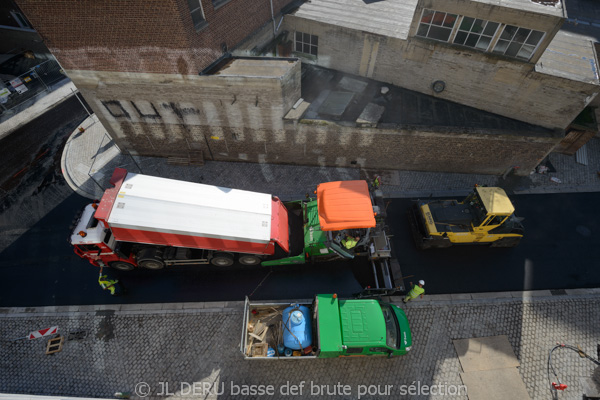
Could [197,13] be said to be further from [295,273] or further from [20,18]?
[20,18]

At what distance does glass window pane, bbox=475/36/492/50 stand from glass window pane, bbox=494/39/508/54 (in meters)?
0.41

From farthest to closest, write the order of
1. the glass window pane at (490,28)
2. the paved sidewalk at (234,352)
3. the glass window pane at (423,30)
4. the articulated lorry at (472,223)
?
1. the glass window pane at (423,30)
2. the glass window pane at (490,28)
3. the articulated lorry at (472,223)
4. the paved sidewalk at (234,352)

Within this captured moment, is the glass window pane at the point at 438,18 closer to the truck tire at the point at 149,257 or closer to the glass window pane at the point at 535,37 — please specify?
the glass window pane at the point at 535,37

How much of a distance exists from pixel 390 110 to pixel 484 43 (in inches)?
199

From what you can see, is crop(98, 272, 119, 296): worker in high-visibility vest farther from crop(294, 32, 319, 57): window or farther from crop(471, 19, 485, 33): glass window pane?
crop(471, 19, 485, 33): glass window pane

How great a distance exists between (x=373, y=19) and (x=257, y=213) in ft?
44.1

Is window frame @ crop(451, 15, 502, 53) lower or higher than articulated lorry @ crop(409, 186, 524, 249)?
higher

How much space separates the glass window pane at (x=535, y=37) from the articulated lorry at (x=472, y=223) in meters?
6.68

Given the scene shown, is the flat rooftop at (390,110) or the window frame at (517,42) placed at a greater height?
the window frame at (517,42)

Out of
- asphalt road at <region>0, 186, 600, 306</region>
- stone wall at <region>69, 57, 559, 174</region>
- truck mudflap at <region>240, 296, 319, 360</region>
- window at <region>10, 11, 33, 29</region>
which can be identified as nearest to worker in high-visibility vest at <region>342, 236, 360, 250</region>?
asphalt road at <region>0, 186, 600, 306</region>

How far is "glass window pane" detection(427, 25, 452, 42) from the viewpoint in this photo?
14.4 metres

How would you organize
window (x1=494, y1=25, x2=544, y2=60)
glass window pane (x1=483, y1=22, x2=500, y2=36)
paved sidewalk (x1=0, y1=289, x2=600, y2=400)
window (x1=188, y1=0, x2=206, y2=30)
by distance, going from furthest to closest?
1. glass window pane (x1=483, y1=22, x2=500, y2=36)
2. window (x1=494, y1=25, x2=544, y2=60)
3. window (x1=188, y1=0, x2=206, y2=30)
4. paved sidewalk (x1=0, y1=289, x2=600, y2=400)

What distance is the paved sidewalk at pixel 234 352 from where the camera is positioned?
10625mm

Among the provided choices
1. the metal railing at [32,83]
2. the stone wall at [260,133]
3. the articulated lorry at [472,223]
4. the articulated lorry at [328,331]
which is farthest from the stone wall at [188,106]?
the metal railing at [32,83]
